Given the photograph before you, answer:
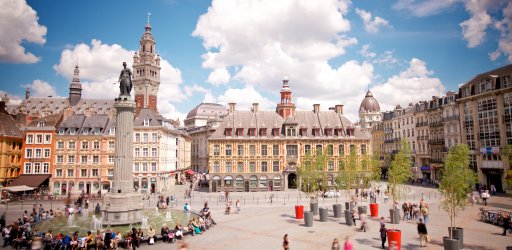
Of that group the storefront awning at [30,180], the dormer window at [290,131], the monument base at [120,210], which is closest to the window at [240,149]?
the dormer window at [290,131]

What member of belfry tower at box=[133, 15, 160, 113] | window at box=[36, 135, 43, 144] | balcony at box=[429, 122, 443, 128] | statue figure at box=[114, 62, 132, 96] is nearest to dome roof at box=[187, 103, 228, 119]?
belfry tower at box=[133, 15, 160, 113]

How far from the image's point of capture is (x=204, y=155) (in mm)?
98000

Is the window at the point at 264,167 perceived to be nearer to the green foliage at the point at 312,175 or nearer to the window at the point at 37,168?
the green foliage at the point at 312,175

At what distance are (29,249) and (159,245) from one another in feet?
27.4

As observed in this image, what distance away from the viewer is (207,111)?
123m

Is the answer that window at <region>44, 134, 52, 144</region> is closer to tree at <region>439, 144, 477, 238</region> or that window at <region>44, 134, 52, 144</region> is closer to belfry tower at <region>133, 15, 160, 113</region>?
belfry tower at <region>133, 15, 160, 113</region>

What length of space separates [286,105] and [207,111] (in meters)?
64.9

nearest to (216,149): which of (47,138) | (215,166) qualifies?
(215,166)

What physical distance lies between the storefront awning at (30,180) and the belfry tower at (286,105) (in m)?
41.7

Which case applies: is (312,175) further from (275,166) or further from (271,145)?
(271,145)

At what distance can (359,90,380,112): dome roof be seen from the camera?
12900 centimetres

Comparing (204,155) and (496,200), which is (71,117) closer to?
(204,155)

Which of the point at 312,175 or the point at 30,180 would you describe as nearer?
the point at 312,175

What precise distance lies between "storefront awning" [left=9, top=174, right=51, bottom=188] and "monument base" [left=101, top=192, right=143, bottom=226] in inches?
1273
